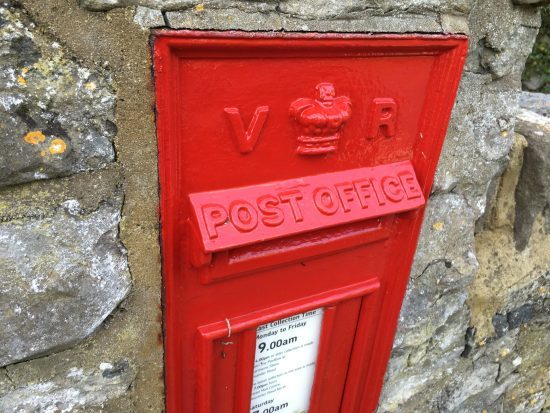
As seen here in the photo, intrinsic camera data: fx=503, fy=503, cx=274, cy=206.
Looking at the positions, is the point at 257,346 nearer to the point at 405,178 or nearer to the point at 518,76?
the point at 405,178

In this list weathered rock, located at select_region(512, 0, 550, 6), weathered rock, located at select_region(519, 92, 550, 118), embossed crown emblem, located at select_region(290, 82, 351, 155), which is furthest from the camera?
weathered rock, located at select_region(519, 92, 550, 118)

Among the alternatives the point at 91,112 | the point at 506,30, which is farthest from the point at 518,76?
the point at 91,112

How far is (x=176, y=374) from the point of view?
109 centimetres

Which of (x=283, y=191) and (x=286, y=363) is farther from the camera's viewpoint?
(x=286, y=363)

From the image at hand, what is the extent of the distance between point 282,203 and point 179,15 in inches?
14.6

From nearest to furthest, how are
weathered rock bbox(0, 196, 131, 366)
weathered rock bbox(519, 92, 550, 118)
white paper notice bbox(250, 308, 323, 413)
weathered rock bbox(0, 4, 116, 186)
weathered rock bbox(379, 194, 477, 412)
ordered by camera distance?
weathered rock bbox(0, 4, 116, 186) → weathered rock bbox(0, 196, 131, 366) → white paper notice bbox(250, 308, 323, 413) → weathered rock bbox(379, 194, 477, 412) → weathered rock bbox(519, 92, 550, 118)

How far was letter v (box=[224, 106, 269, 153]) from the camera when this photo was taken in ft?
2.84

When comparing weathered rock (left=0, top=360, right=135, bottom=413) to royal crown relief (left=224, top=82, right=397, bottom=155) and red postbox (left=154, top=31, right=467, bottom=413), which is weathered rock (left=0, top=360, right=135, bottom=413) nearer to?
red postbox (left=154, top=31, right=467, bottom=413)

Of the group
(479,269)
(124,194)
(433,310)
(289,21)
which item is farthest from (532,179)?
(124,194)

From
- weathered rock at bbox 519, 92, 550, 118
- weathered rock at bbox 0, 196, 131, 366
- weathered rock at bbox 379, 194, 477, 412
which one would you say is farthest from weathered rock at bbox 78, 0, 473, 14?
weathered rock at bbox 519, 92, 550, 118

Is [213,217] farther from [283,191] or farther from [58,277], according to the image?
[58,277]

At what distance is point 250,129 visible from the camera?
88 centimetres

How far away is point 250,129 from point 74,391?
2.02ft

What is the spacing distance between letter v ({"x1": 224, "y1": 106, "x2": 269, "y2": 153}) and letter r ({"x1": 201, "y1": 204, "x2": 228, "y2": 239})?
0.11 m
